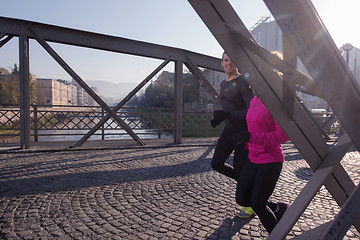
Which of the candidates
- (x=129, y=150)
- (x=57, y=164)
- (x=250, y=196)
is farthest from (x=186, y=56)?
(x=250, y=196)

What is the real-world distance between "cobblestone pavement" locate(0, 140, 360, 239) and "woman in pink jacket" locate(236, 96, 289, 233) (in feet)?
1.76

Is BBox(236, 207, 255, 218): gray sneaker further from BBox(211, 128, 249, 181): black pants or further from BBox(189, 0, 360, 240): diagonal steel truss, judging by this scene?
BBox(189, 0, 360, 240): diagonal steel truss

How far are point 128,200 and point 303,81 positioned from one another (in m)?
2.64

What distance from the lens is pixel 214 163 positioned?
288 centimetres

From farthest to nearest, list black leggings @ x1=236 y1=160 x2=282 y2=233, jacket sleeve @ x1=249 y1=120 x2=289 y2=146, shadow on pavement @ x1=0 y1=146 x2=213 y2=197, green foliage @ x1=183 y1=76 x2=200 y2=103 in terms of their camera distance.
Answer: green foliage @ x1=183 y1=76 x2=200 y2=103 < shadow on pavement @ x1=0 y1=146 x2=213 y2=197 < black leggings @ x1=236 y1=160 x2=282 y2=233 < jacket sleeve @ x1=249 y1=120 x2=289 y2=146

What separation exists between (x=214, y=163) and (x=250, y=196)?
0.89m

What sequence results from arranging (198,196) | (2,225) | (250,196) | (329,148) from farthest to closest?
(198,196)
(2,225)
(250,196)
(329,148)

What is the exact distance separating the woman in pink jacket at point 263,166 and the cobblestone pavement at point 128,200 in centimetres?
54

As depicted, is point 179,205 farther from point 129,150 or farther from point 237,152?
point 129,150

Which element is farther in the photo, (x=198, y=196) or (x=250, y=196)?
(x=198, y=196)

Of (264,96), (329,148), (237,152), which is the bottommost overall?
(237,152)

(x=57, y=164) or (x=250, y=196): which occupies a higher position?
(x=250, y=196)

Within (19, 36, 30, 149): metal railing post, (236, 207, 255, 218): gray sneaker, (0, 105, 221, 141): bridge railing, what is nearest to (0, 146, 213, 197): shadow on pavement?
(19, 36, 30, 149): metal railing post

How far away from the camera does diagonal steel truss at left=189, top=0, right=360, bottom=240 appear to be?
98 cm
